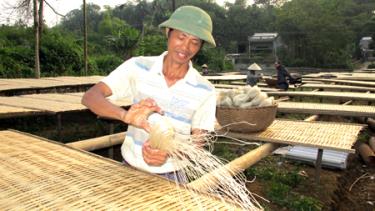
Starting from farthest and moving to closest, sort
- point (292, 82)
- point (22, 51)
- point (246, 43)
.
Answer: point (246, 43), point (22, 51), point (292, 82)

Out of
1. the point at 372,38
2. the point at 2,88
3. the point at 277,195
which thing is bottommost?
the point at 277,195

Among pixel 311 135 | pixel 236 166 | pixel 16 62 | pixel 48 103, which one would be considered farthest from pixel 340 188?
pixel 16 62

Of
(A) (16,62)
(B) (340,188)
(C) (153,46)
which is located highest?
(C) (153,46)

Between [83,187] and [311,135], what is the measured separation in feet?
10.4

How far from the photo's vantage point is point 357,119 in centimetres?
821

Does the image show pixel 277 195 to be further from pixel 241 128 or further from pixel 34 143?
pixel 34 143

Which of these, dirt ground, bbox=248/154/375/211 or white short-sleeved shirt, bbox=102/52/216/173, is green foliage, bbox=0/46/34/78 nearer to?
dirt ground, bbox=248/154/375/211

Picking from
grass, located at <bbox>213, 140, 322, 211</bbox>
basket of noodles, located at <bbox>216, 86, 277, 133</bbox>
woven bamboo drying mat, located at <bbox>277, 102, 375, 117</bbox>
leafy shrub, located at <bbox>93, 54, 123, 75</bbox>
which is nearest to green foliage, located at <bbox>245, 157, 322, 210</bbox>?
grass, located at <bbox>213, 140, 322, 211</bbox>

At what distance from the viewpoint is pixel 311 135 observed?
4164 mm

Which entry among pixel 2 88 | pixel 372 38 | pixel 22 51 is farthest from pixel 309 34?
pixel 2 88

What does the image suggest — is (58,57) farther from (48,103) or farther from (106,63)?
(48,103)

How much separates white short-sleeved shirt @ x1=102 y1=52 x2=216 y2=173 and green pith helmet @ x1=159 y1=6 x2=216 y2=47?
9.9 inches

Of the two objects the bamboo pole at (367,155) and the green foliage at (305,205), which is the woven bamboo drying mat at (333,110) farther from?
the green foliage at (305,205)

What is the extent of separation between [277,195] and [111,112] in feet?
10.7
